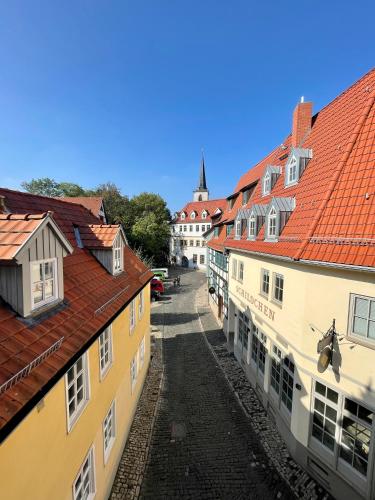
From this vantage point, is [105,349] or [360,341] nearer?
[360,341]

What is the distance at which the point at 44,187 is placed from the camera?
5528cm

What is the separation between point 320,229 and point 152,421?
9.48 metres

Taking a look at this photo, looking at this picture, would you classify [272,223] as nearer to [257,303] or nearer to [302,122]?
[257,303]

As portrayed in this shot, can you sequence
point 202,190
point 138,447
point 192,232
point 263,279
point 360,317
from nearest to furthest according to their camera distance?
point 360,317 → point 138,447 → point 263,279 → point 192,232 → point 202,190

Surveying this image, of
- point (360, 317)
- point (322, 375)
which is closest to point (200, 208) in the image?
point (322, 375)

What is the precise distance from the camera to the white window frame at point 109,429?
22.3 ft

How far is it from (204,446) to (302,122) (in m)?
14.7

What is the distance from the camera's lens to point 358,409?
6570 mm

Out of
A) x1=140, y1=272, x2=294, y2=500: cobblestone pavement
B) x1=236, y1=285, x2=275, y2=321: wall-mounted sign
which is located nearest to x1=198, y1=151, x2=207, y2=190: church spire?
x1=236, y1=285, x2=275, y2=321: wall-mounted sign

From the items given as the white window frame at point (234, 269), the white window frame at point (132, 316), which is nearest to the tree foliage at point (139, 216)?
the white window frame at point (234, 269)

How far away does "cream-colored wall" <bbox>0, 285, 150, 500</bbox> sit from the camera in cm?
322

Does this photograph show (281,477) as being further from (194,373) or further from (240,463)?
(194,373)

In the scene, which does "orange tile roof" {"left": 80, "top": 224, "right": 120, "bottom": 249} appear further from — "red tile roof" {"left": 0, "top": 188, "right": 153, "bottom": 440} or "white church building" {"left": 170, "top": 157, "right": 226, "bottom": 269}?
"white church building" {"left": 170, "top": 157, "right": 226, "bottom": 269}

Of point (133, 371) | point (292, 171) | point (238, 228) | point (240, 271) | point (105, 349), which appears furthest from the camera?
point (238, 228)
